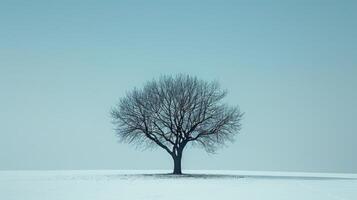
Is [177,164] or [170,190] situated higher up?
[177,164]

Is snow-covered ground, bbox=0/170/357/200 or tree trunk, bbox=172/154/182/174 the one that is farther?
tree trunk, bbox=172/154/182/174

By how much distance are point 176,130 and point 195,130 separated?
254cm

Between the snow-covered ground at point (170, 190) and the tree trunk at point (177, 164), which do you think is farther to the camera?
the tree trunk at point (177, 164)

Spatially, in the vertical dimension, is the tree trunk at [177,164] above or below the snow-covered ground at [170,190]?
above

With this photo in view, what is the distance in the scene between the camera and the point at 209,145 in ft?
218

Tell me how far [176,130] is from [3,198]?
42.3m

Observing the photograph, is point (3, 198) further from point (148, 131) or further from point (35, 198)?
point (148, 131)

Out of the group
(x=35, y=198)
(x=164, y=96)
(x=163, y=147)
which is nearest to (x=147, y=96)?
(x=164, y=96)

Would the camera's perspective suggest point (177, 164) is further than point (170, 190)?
Yes

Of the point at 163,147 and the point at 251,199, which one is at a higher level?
the point at 163,147

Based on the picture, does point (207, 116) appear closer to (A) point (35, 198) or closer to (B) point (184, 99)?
(B) point (184, 99)

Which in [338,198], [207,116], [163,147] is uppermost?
[207,116]

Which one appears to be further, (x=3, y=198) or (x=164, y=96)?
(x=164, y=96)

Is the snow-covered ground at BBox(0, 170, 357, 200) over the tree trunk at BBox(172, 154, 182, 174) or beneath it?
beneath
